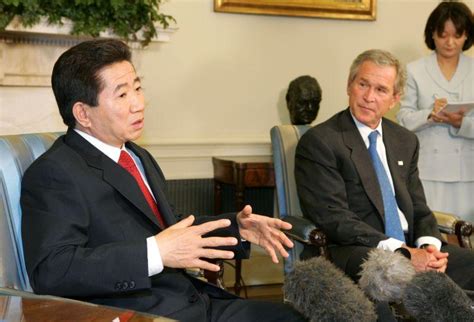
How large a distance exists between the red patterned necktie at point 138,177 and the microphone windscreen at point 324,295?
0.49 m

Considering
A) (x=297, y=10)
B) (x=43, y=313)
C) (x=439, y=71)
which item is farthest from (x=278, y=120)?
(x=43, y=313)

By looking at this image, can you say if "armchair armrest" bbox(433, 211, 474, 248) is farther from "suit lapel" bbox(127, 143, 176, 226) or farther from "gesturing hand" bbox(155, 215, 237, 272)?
"gesturing hand" bbox(155, 215, 237, 272)

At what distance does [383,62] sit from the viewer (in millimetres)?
3328

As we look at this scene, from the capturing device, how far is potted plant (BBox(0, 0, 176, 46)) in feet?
12.6

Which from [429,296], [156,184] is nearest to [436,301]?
[429,296]

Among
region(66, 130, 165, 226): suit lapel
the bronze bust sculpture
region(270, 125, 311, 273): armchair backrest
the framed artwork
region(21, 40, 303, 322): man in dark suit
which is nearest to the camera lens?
region(21, 40, 303, 322): man in dark suit

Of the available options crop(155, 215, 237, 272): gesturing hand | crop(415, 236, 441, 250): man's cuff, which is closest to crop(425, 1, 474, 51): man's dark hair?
crop(415, 236, 441, 250): man's cuff

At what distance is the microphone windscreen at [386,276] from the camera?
2.42m

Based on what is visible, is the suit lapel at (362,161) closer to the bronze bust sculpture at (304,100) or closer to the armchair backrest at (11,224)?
the bronze bust sculpture at (304,100)

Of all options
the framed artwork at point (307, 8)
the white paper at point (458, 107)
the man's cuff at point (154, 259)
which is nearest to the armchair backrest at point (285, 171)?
the white paper at point (458, 107)

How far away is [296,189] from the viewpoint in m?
3.58

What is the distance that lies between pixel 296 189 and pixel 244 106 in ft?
5.96

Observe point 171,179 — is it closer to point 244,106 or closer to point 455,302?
point 244,106

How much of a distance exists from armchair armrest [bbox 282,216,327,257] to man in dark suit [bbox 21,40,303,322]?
0.75 meters
